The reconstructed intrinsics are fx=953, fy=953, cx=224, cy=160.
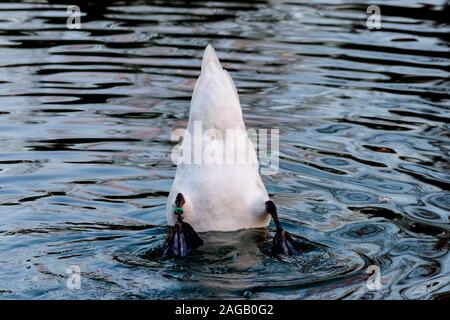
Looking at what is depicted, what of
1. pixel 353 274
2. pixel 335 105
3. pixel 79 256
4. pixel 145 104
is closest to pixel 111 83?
pixel 145 104

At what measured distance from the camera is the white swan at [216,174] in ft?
21.8

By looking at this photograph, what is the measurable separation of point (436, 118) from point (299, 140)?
5.16 ft

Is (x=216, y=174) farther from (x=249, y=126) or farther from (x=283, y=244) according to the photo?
(x=249, y=126)

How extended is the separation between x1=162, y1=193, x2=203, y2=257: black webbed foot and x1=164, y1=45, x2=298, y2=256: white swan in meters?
0.02

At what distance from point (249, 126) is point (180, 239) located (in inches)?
134

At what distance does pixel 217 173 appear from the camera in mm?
6676

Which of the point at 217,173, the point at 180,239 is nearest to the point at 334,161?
the point at 217,173

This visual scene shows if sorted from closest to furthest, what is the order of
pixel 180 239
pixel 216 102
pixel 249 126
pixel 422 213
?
1. pixel 180 239
2. pixel 216 102
3. pixel 422 213
4. pixel 249 126

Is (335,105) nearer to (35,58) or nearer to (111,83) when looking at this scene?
(111,83)

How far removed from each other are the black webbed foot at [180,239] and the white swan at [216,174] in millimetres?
15

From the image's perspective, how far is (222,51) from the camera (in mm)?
12312

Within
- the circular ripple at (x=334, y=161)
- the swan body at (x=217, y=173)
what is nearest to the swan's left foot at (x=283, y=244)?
the swan body at (x=217, y=173)

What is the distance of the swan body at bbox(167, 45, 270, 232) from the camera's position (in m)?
6.65

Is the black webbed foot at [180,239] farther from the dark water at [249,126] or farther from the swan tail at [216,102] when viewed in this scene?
the swan tail at [216,102]
